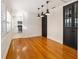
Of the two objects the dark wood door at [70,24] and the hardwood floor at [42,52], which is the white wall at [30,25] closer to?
the hardwood floor at [42,52]

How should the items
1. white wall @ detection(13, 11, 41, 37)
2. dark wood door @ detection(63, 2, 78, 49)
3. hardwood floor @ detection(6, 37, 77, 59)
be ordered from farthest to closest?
white wall @ detection(13, 11, 41, 37) → dark wood door @ detection(63, 2, 78, 49) → hardwood floor @ detection(6, 37, 77, 59)

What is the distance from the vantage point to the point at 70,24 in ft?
18.3

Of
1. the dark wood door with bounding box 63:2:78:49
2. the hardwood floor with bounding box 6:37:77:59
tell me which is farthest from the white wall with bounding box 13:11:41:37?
the dark wood door with bounding box 63:2:78:49

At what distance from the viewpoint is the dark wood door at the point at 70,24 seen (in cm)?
510

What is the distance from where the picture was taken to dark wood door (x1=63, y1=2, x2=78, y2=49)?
510 centimetres

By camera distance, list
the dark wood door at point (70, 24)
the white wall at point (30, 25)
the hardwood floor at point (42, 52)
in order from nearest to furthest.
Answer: the hardwood floor at point (42, 52) → the dark wood door at point (70, 24) → the white wall at point (30, 25)

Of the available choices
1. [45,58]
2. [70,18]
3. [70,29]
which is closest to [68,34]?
[70,29]

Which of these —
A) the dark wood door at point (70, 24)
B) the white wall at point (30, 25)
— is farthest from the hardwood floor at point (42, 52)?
the white wall at point (30, 25)

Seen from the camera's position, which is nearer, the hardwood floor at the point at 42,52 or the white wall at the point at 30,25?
the hardwood floor at the point at 42,52

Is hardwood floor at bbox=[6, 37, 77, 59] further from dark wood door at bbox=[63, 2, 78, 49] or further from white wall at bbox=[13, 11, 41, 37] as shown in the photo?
white wall at bbox=[13, 11, 41, 37]

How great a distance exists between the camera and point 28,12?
10.2 metres

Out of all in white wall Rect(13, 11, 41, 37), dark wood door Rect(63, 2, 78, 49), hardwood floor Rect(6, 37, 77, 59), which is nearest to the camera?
hardwood floor Rect(6, 37, 77, 59)

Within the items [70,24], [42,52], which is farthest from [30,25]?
[42,52]

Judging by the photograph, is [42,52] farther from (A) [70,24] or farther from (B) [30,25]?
(B) [30,25]
